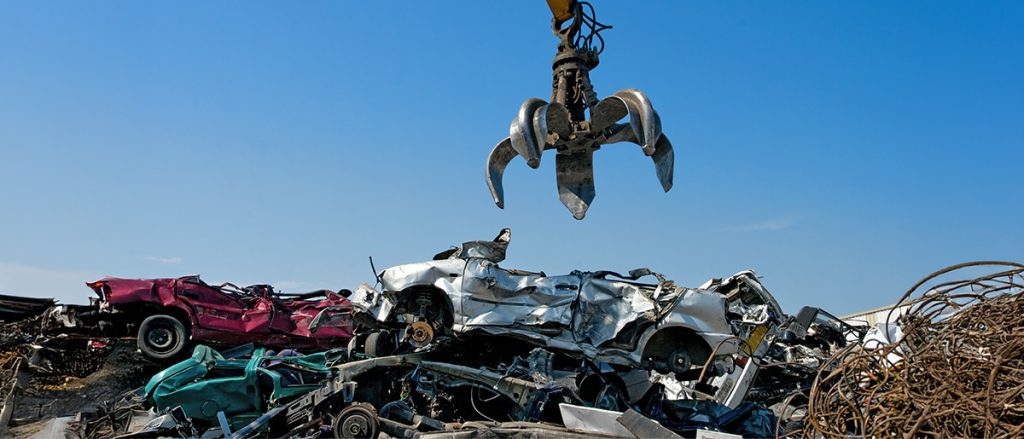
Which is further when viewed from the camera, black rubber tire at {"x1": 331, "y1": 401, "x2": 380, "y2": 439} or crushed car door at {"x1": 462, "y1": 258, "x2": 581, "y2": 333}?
crushed car door at {"x1": 462, "y1": 258, "x2": 581, "y2": 333}

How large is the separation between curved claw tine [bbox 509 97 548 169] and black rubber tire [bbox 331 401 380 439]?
3318 millimetres

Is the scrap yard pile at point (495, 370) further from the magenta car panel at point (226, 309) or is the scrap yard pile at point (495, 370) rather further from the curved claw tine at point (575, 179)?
the magenta car panel at point (226, 309)

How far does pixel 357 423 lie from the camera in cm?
753

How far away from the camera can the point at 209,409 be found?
879 centimetres

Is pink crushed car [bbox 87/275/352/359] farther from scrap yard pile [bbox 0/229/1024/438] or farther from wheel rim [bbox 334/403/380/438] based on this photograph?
wheel rim [bbox 334/403/380/438]

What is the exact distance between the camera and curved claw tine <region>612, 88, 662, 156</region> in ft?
27.6

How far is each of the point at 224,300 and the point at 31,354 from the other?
2.97 m

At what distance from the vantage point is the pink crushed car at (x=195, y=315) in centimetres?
1163

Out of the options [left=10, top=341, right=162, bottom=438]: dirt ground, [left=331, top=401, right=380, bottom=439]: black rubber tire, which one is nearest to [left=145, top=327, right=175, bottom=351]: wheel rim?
[left=10, top=341, right=162, bottom=438]: dirt ground

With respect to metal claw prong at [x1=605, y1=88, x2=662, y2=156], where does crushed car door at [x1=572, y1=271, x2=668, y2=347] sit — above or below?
below

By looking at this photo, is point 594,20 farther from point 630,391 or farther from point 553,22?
point 630,391

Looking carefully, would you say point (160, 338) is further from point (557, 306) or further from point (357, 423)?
point (557, 306)

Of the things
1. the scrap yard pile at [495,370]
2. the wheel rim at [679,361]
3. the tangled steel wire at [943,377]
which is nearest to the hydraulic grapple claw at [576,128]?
the scrap yard pile at [495,370]

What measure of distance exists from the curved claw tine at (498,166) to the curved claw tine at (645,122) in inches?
69.5
